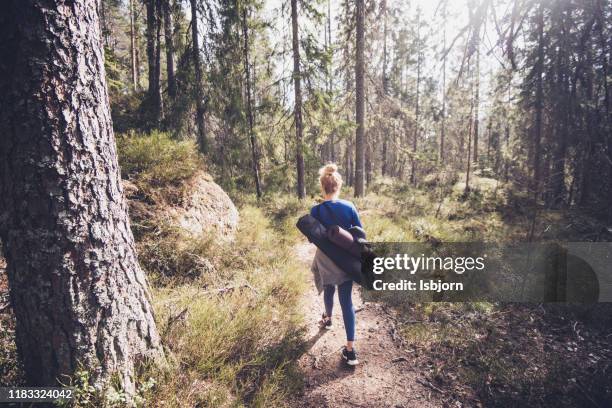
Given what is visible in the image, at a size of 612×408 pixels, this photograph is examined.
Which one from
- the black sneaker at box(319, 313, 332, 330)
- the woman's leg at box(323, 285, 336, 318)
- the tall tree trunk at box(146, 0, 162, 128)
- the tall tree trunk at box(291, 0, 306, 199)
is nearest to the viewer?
the woman's leg at box(323, 285, 336, 318)

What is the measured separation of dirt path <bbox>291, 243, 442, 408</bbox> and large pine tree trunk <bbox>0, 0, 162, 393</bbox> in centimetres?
208

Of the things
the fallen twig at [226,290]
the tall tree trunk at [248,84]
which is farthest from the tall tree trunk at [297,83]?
the fallen twig at [226,290]

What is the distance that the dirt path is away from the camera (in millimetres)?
3334

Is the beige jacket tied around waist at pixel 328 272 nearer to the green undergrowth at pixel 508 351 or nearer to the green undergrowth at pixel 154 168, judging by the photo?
the green undergrowth at pixel 508 351

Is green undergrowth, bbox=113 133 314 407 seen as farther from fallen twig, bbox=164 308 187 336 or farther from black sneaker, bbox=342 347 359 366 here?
black sneaker, bbox=342 347 359 366

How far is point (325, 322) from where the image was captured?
4.53 metres

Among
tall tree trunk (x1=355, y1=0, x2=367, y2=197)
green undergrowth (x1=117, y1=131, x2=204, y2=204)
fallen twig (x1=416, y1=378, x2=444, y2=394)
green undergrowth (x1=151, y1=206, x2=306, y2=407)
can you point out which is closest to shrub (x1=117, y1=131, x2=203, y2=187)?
green undergrowth (x1=117, y1=131, x2=204, y2=204)

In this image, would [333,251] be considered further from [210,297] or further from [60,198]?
[60,198]

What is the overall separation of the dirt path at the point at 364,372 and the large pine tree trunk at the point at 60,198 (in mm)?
2081

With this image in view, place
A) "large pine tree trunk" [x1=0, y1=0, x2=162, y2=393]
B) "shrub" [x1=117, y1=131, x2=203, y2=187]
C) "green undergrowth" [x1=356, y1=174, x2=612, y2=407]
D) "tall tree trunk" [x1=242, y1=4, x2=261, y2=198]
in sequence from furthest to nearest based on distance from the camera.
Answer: "tall tree trunk" [x1=242, y1=4, x2=261, y2=198] → "shrub" [x1=117, y1=131, x2=203, y2=187] → "green undergrowth" [x1=356, y1=174, x2=612, y2=407] → "large pine tree trunk" [x1=0, y1=0, x2=162, y2=393]

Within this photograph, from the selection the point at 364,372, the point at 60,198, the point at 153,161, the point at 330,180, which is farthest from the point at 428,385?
the point at 153,161

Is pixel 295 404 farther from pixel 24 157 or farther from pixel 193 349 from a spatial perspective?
pixel 24 157

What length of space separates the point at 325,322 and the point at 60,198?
3.73 metres

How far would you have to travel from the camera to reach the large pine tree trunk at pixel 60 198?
1.97 meters
